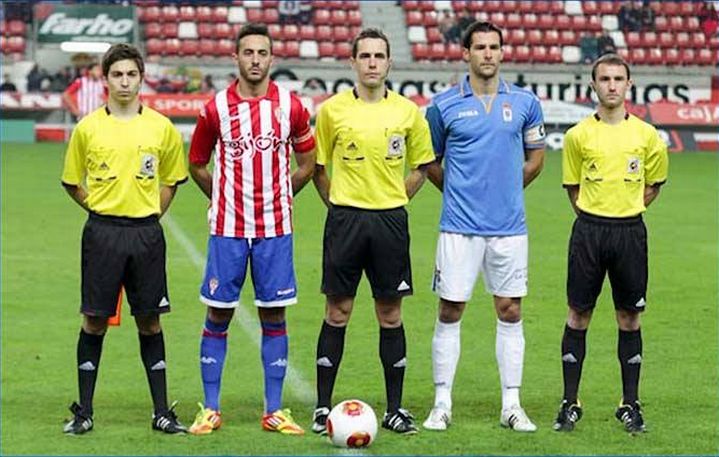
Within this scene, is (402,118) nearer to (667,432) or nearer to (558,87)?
(667,432)

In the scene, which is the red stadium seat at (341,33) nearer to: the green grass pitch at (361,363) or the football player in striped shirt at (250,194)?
the green grass pitch at (361,363)

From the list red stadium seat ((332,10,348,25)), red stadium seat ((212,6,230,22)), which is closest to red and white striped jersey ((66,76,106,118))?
red stadium seat ((212,6,230,22))

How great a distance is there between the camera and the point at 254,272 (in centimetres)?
813

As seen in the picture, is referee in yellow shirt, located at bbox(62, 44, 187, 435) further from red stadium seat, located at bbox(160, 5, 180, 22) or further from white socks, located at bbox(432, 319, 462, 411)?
red stadium seat, located at bbox(160, 5, 180, 22)

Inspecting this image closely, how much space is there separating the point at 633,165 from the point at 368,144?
1.45m

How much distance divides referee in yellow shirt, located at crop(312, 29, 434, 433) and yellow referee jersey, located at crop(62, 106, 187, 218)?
882 mm

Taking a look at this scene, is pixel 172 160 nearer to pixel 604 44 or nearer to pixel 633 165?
pixel 633 165

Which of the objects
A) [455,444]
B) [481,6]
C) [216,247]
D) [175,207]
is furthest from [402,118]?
[481,6]

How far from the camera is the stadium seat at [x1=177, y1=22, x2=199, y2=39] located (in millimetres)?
38719

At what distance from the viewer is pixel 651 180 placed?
8.41m

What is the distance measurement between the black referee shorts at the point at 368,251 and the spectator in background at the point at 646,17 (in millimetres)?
32761

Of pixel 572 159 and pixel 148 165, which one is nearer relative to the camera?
pixel 148 165

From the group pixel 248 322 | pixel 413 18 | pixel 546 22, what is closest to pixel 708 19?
pixel 546 22

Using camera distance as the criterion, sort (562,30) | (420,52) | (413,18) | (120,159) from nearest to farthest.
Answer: (120,159) → (420,52) → (413,18) → (562,30)
